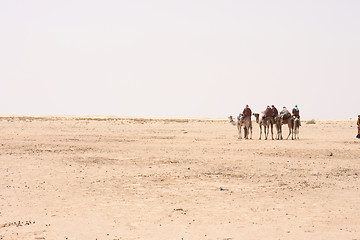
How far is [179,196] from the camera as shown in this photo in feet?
40.2

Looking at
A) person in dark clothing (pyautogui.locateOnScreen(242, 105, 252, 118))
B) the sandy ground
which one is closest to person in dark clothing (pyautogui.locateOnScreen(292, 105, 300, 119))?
person in dark clothing (pyautogui.locateOnScreen(242, 105, 252, 118))

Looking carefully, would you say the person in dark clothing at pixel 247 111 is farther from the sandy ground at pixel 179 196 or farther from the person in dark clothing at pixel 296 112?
the sandy ground at pixel 179 196

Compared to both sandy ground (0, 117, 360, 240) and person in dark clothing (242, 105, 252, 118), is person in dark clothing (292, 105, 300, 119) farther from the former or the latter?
sandy ground (0, 117, 360, 240)

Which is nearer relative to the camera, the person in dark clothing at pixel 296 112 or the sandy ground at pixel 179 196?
the sandy ground at pixel 179 196

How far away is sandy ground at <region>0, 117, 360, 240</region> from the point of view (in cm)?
915

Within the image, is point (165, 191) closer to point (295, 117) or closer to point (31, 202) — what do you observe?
point (31, 202)

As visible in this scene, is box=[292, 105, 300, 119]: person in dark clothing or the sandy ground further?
box=[292, 105, 300, 119]: person in dark clothing

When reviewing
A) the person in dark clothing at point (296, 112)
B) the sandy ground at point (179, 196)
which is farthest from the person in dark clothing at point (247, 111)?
the sandy ground at point (179, 196)

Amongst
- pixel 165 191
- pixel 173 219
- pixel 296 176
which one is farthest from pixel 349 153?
pixel 173 219

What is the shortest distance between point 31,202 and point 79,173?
446 centimetres

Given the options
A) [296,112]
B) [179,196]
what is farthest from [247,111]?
[179,196]

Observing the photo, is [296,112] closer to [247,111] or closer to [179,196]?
[247,111]

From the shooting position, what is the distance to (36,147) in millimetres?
24297

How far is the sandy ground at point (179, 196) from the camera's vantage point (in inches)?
360
